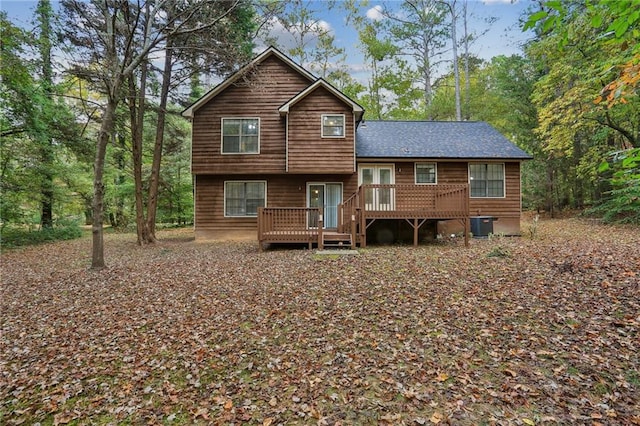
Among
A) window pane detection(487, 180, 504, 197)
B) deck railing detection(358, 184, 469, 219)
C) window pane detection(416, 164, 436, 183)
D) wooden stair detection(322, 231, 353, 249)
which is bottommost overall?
wooden stair detection(322, 231, 353, 249)

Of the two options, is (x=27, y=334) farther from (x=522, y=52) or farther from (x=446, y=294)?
(x=522, y=52)

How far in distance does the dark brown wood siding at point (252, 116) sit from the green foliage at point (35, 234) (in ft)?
26.4

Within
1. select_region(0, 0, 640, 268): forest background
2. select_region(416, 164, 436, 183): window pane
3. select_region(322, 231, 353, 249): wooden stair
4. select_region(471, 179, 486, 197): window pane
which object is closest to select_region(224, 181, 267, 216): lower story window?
select_region(0, 0, 640, 268): forest background

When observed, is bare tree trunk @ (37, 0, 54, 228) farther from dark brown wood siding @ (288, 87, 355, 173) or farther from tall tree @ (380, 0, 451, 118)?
tall tree @ (380, 0, 451, 118)

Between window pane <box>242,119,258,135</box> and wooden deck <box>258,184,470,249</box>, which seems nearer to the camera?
wooden deck <box>258,184,470,249</box>

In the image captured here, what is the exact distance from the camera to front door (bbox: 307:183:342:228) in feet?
46.4

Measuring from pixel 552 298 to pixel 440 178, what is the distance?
9918 mm

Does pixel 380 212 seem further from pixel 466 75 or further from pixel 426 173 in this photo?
pixel 466 75

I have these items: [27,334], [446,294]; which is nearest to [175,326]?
[27,334]

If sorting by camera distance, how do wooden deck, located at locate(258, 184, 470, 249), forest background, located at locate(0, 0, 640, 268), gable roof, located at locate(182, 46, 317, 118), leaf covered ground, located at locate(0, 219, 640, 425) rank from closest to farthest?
leaf covered ground, located at locate(0, 219, 640, 425) → forest background, located at locate(0, 0, 640, 268) → wooden deck, located at locate(258, 184, 470, 249) → gable roof, located at locate(182, 46, 317, 118)

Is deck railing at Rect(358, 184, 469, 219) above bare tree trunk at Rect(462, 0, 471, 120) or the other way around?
the other way around

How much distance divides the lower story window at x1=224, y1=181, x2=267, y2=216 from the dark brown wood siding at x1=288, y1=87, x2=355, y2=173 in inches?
85.7

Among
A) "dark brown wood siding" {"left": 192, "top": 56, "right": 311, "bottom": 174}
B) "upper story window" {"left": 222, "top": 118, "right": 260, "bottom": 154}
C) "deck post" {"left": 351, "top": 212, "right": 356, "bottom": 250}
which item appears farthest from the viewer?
"upper story window" {"left": 222, "top": 118, "right": 260, "bottom": 154}

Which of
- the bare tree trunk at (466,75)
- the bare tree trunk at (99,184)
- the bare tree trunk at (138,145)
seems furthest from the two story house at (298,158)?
the bare tree trunk at (466,75)
